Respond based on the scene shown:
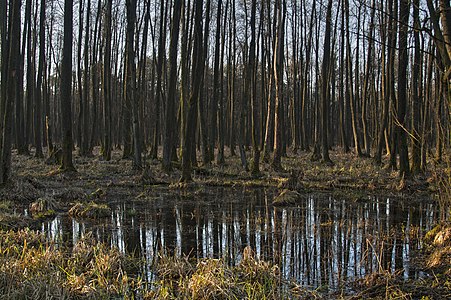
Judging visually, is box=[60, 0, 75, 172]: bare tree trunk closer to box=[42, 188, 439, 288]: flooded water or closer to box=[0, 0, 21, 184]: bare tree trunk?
box=[0, 0, 21, 184]: bare tree trunk

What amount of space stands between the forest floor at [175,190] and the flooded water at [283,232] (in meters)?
0.37

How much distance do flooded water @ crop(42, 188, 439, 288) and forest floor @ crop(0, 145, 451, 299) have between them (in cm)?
37

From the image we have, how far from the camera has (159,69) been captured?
→ 22.0 metres

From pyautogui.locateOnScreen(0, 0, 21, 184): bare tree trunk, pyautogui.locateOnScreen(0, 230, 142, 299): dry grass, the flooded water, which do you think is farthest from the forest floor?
pyautogui.locateOnScreen(0, 0, 21, 184): bare tree trunk

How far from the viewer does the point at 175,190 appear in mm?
13734

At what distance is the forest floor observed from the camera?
450cm

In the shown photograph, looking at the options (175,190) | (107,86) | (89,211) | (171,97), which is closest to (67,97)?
(171,97)

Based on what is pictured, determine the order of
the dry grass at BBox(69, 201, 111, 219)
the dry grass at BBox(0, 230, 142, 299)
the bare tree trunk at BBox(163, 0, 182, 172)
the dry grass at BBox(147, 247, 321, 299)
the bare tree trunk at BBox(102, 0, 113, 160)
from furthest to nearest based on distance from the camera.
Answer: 1. the bare tree trunk at BBox(102, 0, 113, 160)
2. the bare tree trunk at BBox(163, 0, 182, 172)
3. the dry grass at BBox(69, 201, 111, 219)
4. the dry grass at BBox(147, 247, 321, 299)
5. the dry grass at BBox(0, 230, 142, 299)

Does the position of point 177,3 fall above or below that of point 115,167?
above

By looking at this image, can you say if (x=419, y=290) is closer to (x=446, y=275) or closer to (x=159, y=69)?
(x=446, y=275)

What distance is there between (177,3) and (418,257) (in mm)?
12323

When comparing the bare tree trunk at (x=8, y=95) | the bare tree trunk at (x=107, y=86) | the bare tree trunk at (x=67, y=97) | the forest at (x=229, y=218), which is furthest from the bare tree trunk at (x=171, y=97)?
the bare tree trunk at (x=107, y=86)

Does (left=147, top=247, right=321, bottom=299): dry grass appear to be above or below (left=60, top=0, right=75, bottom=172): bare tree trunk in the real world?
below

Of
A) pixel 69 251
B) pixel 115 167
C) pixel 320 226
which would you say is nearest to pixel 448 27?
pixel 320 226
